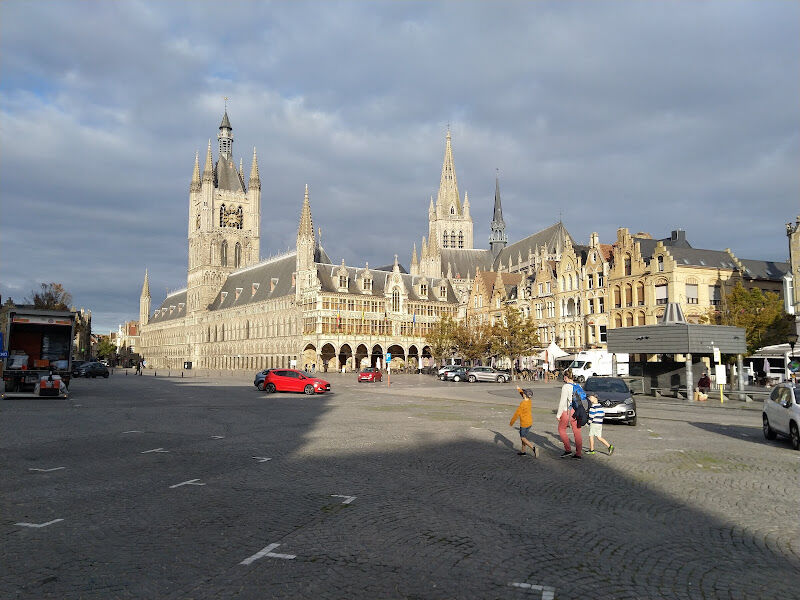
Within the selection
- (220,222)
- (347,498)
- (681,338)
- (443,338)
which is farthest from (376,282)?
(347,498)

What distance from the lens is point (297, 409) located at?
26.0m

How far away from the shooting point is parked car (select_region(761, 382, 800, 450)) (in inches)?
591

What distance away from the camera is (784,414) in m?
15.6

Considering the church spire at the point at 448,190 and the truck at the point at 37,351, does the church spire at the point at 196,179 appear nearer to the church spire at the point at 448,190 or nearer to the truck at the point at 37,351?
the church spire at the point at 448,190

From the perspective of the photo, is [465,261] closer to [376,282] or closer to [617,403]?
[376,282]

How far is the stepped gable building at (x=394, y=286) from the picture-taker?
56344 mm

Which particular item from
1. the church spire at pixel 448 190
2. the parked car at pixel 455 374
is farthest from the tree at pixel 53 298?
the church spire at pixel 448 190

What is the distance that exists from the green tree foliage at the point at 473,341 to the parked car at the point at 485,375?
9.19 meters

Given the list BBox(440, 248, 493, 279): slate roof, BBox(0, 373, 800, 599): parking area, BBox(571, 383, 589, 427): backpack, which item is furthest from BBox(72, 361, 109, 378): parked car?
BBox(440, 248, 493, 279): slate roof

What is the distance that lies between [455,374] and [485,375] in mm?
3257

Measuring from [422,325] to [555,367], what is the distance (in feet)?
121

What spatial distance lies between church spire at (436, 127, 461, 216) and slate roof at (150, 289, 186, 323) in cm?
6784

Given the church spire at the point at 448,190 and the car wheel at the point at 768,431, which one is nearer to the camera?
the car wheel at the point at 768,431

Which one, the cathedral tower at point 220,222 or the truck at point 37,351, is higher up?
the cathedral tower at point 220,222
